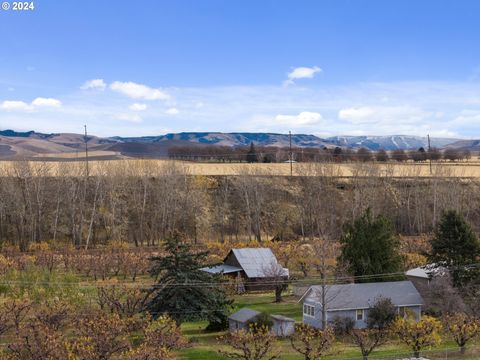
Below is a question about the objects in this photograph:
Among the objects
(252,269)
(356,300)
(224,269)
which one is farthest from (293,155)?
(356,300)

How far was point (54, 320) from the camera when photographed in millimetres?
27484

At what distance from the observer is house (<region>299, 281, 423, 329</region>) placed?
3062 centimetres

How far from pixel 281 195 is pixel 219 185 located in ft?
27.5

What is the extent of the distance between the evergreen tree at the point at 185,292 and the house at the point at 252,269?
33.2 ft

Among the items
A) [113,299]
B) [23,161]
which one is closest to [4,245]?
[23,161]

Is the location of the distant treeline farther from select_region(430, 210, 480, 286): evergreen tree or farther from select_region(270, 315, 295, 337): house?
select_region(270, 315, 295, 337): house

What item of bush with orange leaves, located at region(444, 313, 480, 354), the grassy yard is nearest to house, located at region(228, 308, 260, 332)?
the grassy yard

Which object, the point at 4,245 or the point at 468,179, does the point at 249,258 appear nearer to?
the point at 4,245

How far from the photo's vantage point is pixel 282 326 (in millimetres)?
29797

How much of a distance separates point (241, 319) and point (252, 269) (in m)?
13.4

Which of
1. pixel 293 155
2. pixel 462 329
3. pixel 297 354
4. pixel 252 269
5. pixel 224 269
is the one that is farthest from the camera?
pixel 293 155

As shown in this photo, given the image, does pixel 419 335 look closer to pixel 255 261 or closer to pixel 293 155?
pixel 255 261

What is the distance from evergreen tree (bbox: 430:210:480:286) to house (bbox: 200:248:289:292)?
35.8ft

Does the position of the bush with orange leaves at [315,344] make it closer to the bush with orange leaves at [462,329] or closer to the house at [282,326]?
the house at [282,326]
